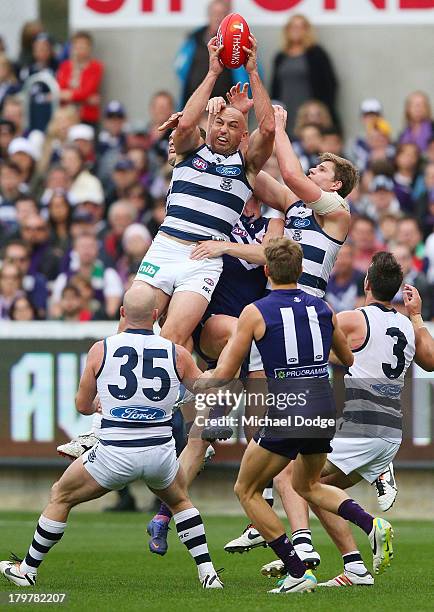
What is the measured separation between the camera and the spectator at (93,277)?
54.9 feet

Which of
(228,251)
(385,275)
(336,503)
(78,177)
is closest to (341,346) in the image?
(385,275)

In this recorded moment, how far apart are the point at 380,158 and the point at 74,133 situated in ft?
13.4

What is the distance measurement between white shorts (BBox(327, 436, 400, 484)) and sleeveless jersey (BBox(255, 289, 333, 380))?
1185mm

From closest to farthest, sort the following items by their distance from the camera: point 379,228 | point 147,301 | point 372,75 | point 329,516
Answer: point 147,301 → point 329,516 → point 379,228 → point 372,75

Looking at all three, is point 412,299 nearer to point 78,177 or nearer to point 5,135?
point 78,177

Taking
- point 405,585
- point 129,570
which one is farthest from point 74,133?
point 405,585

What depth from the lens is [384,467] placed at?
10.9m

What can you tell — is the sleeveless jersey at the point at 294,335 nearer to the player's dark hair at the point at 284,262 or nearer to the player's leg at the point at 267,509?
the player's dark hair at the point at 284,262

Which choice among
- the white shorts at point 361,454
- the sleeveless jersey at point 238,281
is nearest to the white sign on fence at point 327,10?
the sleeveless jersey at point 238,281

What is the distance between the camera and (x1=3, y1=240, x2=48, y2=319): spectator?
1708 cm

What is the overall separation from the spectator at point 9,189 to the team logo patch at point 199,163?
783 centimetres

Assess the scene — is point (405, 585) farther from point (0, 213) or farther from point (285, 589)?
point (0, 213)

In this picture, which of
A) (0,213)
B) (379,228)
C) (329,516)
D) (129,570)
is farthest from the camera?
(0,213)

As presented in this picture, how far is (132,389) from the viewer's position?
9602mm
